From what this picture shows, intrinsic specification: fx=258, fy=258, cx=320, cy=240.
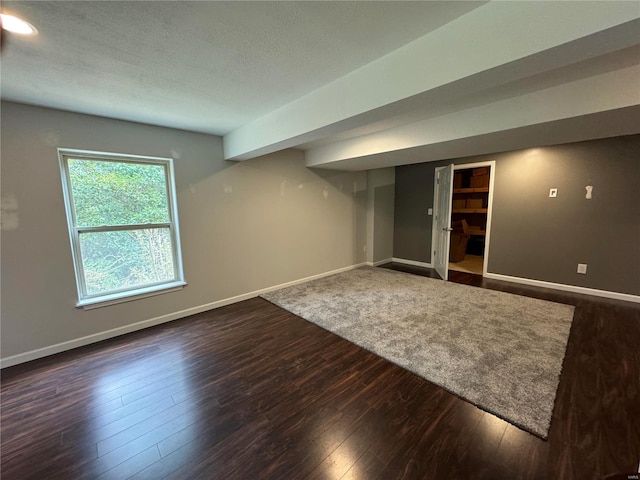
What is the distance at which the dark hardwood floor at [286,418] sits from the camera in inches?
54.9

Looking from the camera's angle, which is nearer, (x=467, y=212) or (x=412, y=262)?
(x=412, y=262)

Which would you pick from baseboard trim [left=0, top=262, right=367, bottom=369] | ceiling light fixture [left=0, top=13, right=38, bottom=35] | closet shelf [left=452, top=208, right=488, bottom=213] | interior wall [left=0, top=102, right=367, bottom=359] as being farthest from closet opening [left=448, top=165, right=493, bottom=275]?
ceiling light fixture [left=0, top=13, right=38, bottom=35]

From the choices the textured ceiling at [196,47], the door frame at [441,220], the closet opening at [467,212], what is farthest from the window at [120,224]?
the closet opening at [467,212]

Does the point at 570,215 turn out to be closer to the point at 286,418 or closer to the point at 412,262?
the point at 412,262

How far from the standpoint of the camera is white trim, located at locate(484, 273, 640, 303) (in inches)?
138

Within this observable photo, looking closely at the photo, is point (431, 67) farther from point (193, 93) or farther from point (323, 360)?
point (323, 360)

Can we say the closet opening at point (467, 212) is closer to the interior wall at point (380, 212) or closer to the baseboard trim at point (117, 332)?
the interior wall at point (380, 212)

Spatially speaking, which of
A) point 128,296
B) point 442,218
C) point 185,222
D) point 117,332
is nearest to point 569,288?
point 442,218

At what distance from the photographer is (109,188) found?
8.91 feet

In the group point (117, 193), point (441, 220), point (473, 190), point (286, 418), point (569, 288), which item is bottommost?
point (286, 418)

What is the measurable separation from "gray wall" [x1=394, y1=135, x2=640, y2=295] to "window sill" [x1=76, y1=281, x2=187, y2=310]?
513cm

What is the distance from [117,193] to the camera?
9.07 feet

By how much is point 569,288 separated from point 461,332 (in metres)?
2.57

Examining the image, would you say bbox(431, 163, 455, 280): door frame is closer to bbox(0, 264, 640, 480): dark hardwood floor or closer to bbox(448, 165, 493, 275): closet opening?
bbox(448, 165, 493, 275): closet opening
